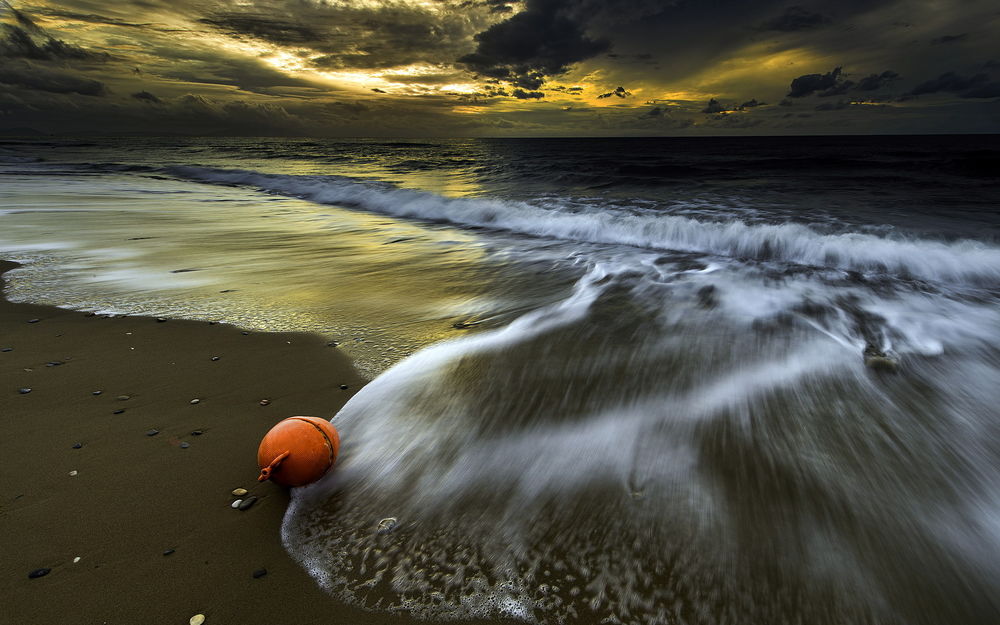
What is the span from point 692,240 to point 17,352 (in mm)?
10258

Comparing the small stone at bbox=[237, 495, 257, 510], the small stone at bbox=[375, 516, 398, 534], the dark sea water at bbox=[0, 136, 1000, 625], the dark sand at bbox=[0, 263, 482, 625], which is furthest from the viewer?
the small stone at bbox=[237, 495, 257, 510]

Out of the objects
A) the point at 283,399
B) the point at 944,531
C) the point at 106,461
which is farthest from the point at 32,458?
the point at 944,531

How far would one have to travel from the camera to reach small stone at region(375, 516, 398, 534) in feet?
6.84

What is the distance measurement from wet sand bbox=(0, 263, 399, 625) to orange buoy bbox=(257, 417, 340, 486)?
148 mm

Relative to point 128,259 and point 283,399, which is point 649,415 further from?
point 128,259

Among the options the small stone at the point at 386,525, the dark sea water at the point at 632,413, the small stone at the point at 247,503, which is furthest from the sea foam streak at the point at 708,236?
the small stone at the point at 247,503

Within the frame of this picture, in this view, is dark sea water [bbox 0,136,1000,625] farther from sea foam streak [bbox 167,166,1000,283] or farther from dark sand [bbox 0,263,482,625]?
dark sand [bbox 0,263,482,625]

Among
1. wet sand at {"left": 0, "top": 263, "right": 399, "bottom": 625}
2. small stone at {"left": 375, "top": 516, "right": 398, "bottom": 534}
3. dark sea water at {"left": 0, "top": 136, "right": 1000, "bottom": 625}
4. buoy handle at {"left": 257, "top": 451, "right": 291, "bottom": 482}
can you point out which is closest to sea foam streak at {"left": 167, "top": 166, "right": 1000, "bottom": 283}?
dark sea water at {"left": 0, "top": 136, "right": 1000, "bottom": 625}

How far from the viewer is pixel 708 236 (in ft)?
32.6

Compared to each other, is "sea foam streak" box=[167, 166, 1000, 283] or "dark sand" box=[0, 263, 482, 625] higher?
"dark sand" box=[0, 263, 482, 625]

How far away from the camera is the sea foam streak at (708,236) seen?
760 cm

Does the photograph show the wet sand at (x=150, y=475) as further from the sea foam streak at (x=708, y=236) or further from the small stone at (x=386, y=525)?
the sea foam streak at (x=708, y=236)

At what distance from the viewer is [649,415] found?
3082 mm

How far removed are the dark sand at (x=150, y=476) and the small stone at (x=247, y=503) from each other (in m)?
0.03
